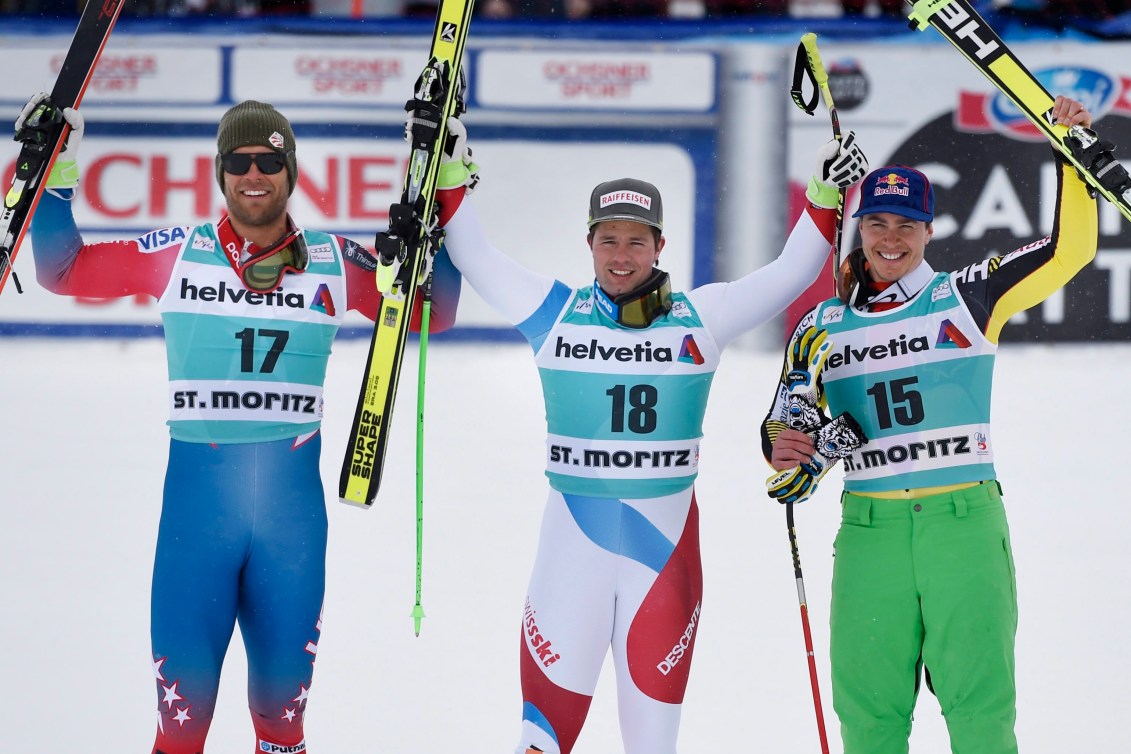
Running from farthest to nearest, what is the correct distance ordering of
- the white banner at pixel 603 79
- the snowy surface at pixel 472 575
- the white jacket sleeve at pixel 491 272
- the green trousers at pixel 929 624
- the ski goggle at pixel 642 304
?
the white banner at pixel 603 79 < the snowy surface at pixel 472 575 < the white jacket sleeve at pixel 491 272 < the ski goggle at pixel 642 304 < the green trousers at pixel 929 624

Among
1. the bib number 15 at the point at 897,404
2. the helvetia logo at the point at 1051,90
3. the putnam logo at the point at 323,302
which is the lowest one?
the bib number 15 at the point at 897,404

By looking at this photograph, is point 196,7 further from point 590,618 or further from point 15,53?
point 590,618

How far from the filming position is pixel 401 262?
391cm

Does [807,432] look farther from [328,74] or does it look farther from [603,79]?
[328,74]

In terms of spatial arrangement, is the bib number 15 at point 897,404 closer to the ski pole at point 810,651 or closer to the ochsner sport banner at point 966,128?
the ski pole at point 810,651

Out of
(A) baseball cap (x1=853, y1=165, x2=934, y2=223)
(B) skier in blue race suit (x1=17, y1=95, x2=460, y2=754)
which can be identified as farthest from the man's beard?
(A) baseball cap (x1=853, y1=165, x2=934, y2=223)

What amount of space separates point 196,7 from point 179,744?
8.24m

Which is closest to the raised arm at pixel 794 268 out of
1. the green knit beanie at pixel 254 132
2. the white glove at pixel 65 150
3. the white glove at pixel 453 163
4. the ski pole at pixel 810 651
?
the ski pole at pixel 810 651

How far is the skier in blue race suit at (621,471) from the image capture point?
380 cm

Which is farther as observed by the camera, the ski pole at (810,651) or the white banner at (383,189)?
the white banner at (383,189)

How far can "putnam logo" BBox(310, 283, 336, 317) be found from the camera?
4.03m

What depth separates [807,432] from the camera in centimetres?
397

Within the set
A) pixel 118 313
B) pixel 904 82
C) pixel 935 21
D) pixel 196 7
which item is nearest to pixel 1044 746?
pixel 935 21

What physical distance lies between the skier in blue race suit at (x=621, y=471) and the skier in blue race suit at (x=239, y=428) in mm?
599
